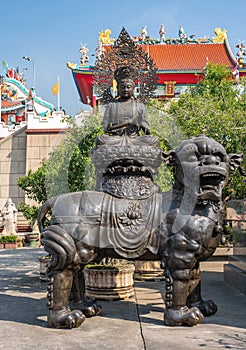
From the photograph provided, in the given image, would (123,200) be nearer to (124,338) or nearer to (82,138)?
(124,338)

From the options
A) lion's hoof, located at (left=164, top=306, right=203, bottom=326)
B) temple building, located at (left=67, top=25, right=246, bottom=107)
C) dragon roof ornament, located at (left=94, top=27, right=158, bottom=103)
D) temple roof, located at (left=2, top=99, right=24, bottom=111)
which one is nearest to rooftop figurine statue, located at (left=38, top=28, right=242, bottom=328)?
lion's hoof, located at (left=164, top=306, right=203, bottom=326)

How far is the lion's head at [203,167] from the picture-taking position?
13.7 ft

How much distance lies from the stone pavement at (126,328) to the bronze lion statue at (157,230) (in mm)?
206

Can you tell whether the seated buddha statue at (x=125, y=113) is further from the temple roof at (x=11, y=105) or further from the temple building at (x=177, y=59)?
the temple roof at (x=11, y=105)

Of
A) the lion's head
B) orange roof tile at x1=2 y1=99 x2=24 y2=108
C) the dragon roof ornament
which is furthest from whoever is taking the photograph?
orange roof tile at x1=2 y1=99 x2=24 y2=108

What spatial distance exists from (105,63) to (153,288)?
357 centimetres

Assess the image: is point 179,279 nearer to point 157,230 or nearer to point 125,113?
point 157,230

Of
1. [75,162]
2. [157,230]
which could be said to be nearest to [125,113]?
[157,230]

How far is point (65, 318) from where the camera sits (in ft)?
14.1

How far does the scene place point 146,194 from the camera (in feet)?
15.2

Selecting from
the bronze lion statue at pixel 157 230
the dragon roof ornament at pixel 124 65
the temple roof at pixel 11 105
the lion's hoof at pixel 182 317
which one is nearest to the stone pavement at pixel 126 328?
the lion's hoof at pixel 182 317

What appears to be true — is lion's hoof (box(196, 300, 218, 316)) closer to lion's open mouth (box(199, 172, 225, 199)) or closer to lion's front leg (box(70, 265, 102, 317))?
lion's front leg (box(70, 265, 102, 317))

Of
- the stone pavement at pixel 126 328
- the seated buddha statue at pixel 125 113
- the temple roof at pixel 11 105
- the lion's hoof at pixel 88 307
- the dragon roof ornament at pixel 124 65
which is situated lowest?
the stone pavement at pixel 126 328

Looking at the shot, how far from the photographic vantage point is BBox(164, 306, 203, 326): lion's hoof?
4.30 m
